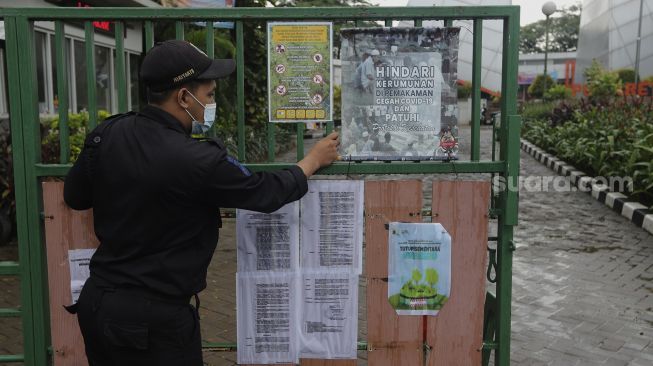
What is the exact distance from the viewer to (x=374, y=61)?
110 inches

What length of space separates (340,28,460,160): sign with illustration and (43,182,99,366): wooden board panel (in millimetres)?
1244

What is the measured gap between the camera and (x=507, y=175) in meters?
2.86

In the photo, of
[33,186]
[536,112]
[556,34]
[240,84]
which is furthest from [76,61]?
[556,34]

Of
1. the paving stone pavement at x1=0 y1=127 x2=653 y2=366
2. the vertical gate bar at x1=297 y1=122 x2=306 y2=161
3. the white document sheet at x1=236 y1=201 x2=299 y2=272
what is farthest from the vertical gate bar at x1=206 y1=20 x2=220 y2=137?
the paving stone pavement at x1=0 y1=127 x2=653 y2=366

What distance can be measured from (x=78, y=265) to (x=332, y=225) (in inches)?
46.3

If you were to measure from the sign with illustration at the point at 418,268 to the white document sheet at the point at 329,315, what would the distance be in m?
0.20

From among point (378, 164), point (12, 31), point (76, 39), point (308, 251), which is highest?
point (76, 39)

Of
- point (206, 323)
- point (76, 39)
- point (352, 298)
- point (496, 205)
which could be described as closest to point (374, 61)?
point (496, 205)

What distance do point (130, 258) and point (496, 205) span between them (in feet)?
5.48

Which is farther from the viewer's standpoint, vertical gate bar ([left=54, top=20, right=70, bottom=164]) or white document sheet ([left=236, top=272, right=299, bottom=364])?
white document sheet ([left=236, top=272, right=299, bottom=364])

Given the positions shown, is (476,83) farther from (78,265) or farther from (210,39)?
(78,265)

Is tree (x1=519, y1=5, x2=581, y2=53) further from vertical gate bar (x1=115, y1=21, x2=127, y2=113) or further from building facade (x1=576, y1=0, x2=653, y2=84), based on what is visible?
vertical gate bar (x1=115, y1=21, x2=127, y2=113)

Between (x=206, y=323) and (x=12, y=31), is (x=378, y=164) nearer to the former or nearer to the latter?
(x=12, y=31)

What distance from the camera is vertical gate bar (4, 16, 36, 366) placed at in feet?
9.22
